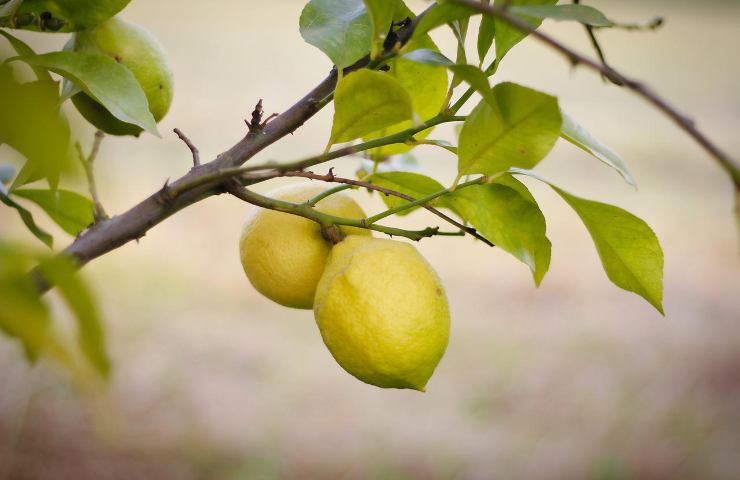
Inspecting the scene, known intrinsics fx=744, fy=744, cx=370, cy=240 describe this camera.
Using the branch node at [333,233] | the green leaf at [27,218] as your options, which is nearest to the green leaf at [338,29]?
the branch node at [333,233]

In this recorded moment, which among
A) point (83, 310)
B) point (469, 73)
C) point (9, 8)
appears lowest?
point (83, 310)

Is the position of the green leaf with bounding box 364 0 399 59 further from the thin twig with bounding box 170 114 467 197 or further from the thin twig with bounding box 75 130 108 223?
the thin twig with bounding box 75 130 108 223

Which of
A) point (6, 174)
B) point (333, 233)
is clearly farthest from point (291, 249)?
point (6, 174)

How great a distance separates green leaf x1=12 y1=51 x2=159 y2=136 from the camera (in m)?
0.40

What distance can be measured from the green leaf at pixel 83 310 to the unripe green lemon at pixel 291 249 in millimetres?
299

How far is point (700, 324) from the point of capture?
256 cm

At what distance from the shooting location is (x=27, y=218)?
49 centimetres

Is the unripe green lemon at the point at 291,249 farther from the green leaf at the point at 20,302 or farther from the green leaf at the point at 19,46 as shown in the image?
the green leaf at the point at 20,302

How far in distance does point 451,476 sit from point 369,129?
68.3 inches

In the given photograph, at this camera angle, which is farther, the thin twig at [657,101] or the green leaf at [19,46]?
the green leaf at [19,46]

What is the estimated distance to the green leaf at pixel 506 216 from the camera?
0.42 m

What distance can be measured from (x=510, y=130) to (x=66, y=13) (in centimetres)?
27

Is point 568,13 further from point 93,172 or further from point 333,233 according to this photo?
point 93,172

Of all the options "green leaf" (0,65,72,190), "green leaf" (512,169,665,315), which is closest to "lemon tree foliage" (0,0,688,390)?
"green leaf" (512,169,665,315)
